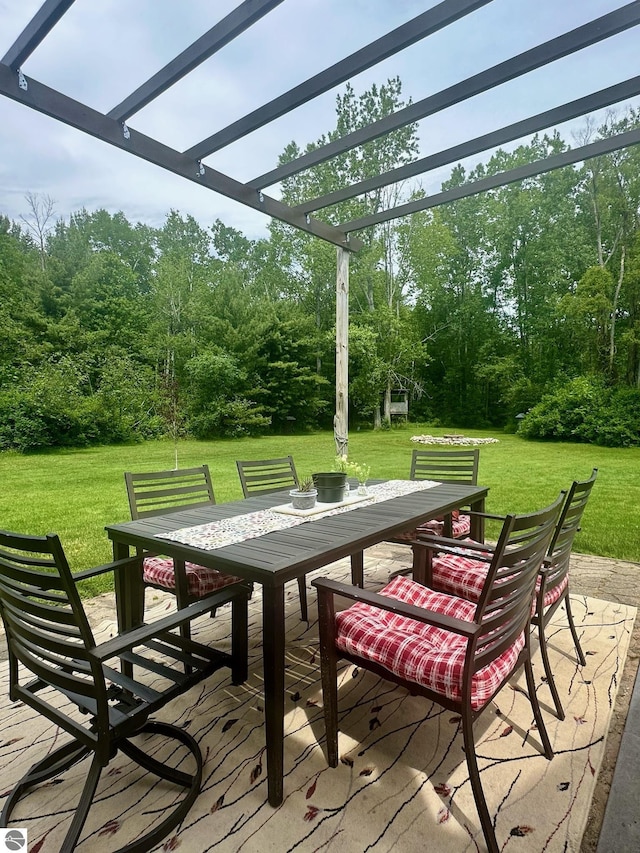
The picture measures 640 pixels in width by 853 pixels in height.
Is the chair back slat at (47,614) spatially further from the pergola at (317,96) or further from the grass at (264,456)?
the grass at (264,456)

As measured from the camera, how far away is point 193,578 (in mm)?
2098

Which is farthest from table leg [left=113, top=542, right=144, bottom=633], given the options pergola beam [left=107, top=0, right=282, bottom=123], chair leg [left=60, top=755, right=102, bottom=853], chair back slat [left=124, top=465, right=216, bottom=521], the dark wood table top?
pergola beam [left=107, top=0, right=282, bottom=123]

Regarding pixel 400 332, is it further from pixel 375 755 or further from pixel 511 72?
pixel 375 755

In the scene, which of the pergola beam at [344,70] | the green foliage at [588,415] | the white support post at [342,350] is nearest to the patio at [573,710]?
the white support post at [342,350]

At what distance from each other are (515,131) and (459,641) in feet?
8.96

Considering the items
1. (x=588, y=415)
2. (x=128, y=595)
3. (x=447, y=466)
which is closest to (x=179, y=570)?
(x=128, y=595)

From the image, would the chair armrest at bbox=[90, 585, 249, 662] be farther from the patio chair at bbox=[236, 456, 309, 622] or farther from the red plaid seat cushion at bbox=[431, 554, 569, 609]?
the patio chair at bbox=[236, 456, 309, 622]

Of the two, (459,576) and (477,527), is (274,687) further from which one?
(477,527)

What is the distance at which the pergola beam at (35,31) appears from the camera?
175 centimetres

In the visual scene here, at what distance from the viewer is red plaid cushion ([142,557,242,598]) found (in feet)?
6.88

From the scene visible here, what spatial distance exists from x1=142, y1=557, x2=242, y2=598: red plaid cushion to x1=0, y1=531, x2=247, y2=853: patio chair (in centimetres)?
47

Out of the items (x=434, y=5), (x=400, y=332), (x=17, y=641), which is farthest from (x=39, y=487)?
(x=400, y=332)

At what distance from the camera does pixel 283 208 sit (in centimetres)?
354

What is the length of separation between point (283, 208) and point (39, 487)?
5.00 meters
